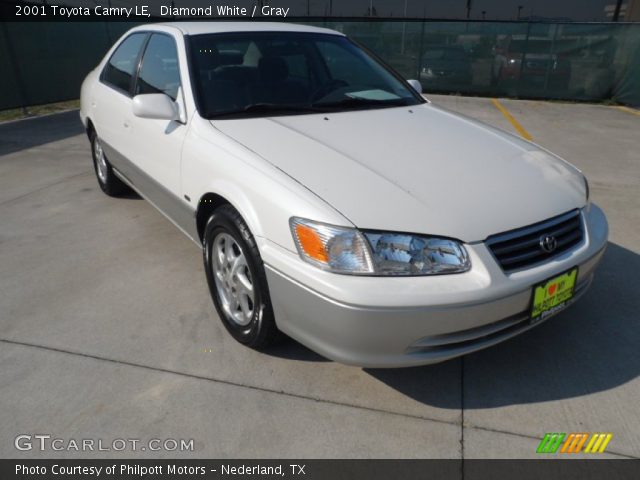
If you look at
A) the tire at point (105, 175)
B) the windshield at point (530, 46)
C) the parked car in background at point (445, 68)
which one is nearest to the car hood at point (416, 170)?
the tire at point (105, 175)

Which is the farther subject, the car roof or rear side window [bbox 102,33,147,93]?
rear side window [bbox 102,33,147,93]

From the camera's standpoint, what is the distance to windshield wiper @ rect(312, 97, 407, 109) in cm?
300

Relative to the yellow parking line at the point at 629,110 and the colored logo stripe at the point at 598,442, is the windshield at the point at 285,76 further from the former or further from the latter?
the yellow parking line at the point at 629,110

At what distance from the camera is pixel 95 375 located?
7.74 ft

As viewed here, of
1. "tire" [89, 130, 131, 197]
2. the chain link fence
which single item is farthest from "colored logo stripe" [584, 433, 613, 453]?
the chain link fence

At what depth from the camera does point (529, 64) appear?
12.1 meters

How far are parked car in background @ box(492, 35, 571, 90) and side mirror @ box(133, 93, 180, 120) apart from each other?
11651 mm

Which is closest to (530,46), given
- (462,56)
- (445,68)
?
(462,56)

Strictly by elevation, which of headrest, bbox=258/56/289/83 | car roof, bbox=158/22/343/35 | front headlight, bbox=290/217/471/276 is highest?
car roof, bbox=158/22/343/35

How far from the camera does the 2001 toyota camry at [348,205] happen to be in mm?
1891

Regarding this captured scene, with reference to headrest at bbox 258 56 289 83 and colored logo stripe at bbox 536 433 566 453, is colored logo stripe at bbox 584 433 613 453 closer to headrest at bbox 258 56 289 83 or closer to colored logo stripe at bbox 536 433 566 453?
colored logo stripe at bbox 536 433 566 453

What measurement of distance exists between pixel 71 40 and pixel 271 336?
11.1m

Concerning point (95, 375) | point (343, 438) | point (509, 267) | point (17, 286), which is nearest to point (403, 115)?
point (509, 267)
